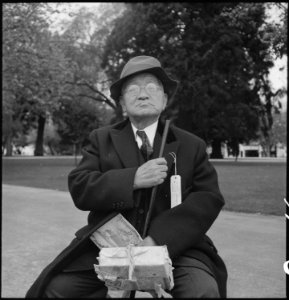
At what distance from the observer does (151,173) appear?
95.1 inches

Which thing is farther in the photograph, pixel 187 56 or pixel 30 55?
pixel 187 56

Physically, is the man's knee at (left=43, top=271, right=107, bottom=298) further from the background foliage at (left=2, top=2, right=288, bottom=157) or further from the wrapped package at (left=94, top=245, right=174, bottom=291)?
the background foliage at (left=2, top=2, right=288, bottom=157)

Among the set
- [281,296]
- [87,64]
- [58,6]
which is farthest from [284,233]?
[87,64]

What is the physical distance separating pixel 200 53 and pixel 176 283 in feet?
86.0

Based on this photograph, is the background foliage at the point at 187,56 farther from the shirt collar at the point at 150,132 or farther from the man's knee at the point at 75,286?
the man's knee at the point at 75,286

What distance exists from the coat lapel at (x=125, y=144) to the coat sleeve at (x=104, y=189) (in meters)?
0.09

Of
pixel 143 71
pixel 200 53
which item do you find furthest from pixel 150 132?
pixel 200 53

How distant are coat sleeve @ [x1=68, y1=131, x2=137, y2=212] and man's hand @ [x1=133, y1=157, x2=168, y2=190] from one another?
3 centimetres

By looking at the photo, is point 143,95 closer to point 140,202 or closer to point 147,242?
point 140,202

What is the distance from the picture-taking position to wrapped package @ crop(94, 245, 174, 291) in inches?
84.4

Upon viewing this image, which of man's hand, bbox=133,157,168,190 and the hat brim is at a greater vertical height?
the hat brim

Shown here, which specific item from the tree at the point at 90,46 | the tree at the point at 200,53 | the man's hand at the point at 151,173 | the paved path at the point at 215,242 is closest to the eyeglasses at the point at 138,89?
the man's hand at the point at 151,173

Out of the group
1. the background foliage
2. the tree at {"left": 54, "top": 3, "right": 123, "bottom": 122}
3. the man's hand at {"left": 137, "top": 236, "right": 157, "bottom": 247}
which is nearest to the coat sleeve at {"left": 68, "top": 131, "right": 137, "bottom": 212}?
the man's hand at {"left": 137, "top": 236, "right": 157, "bottom": 247}

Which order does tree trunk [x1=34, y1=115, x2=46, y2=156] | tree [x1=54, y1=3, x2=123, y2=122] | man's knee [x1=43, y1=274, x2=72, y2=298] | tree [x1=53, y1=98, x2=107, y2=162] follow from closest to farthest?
1. man's knee [x1=43, y1=274, x2=72, y2=298]
2. tree [x1=53, y1=98, x2=107, y2=162]
3. tree [x1=54, y1=3, x2=123, y2=122]
4. tree trunk [x1=34, y1=115, x2=46, y2=156]
